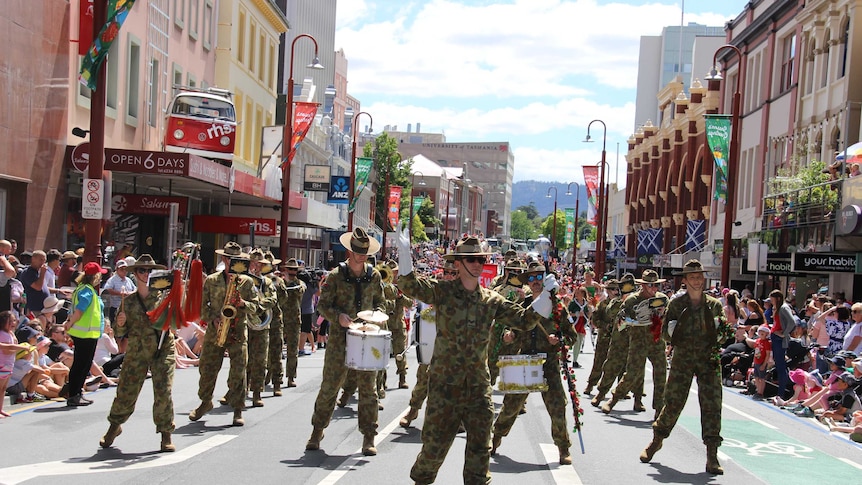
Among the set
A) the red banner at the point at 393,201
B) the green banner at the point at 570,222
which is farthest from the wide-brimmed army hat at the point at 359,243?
the green banner at the point at 570,222

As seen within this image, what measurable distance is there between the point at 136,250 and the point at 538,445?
21719 millimetres

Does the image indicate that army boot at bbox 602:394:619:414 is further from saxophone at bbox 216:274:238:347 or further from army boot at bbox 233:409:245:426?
saxophone at bbox 216:274:238:347

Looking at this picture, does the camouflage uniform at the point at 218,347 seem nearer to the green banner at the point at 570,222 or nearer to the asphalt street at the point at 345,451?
the asphalt street at the point at 345,451

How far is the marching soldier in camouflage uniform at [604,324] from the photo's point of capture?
15.4 m

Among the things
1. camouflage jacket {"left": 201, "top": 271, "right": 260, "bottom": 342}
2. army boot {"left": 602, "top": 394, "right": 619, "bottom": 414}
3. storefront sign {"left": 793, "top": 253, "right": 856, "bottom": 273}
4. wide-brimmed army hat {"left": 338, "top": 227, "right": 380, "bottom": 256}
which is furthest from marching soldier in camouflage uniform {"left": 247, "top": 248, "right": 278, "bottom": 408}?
storefront sign {"left": 793, "top": 253, "right": 856, "bottom": 273}

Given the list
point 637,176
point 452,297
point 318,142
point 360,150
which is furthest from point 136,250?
point 360,150

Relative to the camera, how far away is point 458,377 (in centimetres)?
777

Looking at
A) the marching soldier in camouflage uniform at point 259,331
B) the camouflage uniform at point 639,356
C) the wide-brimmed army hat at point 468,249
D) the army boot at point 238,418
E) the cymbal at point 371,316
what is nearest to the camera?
the wide-brimmed army hat at point 468,249

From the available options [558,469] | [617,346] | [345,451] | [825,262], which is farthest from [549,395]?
[825,262]

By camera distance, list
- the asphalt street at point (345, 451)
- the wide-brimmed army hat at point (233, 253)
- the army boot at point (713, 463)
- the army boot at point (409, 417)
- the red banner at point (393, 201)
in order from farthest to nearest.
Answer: the red banner at point (393, 201) < the army boot at point (409, 417) < the wide-brimmed army hat at point (233, 253) < the army boot at point (713, 463) < the asphalt street at point (345, 451)

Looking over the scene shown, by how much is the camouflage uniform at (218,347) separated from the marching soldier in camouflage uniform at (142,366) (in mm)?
1669

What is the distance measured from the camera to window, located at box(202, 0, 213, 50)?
117ft

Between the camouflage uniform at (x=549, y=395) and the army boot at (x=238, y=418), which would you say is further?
the army boot at (x=238, y=418)

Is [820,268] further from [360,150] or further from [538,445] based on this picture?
[360,150]
